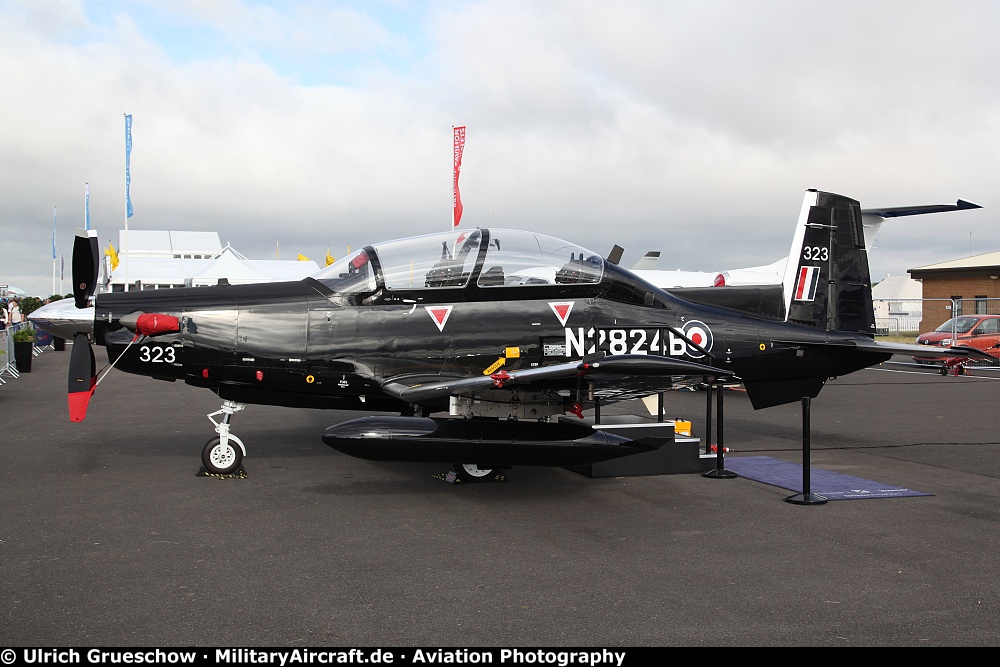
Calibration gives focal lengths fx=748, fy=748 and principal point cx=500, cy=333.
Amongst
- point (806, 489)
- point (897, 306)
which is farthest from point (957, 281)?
point (806, 489)

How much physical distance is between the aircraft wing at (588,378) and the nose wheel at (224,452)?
1.69 meters

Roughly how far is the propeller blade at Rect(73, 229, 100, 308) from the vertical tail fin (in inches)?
289

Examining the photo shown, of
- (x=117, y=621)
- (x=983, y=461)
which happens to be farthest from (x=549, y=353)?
(x=983, y=461)

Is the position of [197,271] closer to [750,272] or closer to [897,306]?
[750,272]

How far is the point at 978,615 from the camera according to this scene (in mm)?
3896

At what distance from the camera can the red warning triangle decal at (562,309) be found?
23.7ft

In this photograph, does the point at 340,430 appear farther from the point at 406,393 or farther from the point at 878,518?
the point at 878,518

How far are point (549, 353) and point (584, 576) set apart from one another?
2.92 m

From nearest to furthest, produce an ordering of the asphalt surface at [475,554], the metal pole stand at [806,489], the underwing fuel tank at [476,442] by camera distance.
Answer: the asphalt surface at [475,554]
the underwing fuel tank at [476,442]
the metal pole stand at [806,489]

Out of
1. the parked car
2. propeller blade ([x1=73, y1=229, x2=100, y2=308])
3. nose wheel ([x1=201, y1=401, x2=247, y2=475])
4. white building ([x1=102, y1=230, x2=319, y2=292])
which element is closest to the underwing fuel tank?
nose wheel ([x1=201, y1=401, x2=247, y2=475])

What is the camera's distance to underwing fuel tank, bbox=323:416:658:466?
6.33m

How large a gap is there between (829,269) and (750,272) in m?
27.3

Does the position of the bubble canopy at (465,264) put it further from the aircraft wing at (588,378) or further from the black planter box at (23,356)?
the black planter box at (23,356)

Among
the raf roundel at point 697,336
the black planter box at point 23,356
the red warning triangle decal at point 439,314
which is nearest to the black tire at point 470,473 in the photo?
the red warning triangle decal at point 439,314
